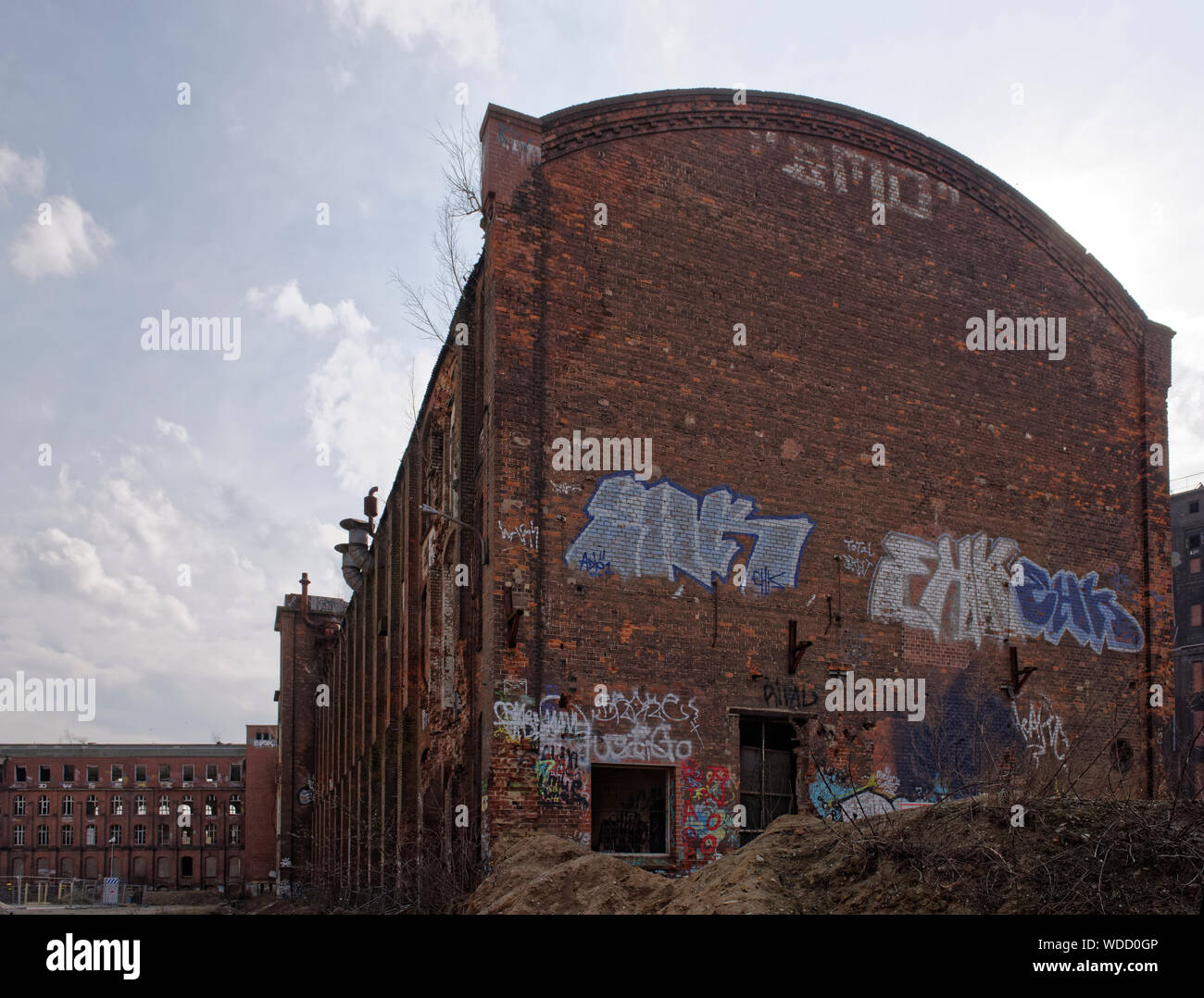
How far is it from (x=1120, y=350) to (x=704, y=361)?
8.51 metres

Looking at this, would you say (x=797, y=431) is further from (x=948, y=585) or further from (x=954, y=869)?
(x=954, y=869)

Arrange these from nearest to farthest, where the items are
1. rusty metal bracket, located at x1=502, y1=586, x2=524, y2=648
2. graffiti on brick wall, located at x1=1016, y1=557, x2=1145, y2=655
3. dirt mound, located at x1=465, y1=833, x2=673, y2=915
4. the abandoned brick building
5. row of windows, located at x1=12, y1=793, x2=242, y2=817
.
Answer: dirt mound, located at x1=465, y1=833, x2=673, y2=915
rusty metal bracket, located at x1=502, y1=586, x2=524, y2=648
the abandoned brick building
graffiti on brick wall, located at x1=1016, y1=557, x2=1145, y2=655
row of windows, located at x1=12, y1=793, x2=242, y2=817

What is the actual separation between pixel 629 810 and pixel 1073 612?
27.4ft

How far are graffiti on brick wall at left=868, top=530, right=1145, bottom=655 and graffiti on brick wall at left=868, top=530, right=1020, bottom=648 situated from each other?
0.01m

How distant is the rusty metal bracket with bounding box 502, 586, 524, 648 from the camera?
41.7ft

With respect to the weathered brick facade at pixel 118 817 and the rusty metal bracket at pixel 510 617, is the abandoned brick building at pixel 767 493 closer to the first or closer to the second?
the rusty metal bracket at pixel 510 617

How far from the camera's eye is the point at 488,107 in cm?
1400

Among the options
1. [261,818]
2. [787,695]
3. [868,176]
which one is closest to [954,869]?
[787,695]

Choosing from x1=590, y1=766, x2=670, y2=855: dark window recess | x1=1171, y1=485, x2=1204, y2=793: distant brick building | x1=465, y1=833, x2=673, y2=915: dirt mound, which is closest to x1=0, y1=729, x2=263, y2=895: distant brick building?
x1=1171, y1=485, x2=1204, y2=793: distant brick building

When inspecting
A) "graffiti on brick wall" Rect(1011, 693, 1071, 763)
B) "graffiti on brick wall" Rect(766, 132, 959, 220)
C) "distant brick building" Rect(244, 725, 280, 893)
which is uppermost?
"graffiti on brick wall" Rect(766, 132, 959, 220)

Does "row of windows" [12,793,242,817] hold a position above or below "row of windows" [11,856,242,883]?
above

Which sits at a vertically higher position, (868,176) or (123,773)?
(868,176)

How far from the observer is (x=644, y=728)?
43.6 ft

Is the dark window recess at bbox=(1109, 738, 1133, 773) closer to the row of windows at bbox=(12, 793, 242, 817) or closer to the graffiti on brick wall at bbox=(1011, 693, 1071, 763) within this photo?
the graffiti on brick wall at bbox=(1011, 693, 1071, 763)
